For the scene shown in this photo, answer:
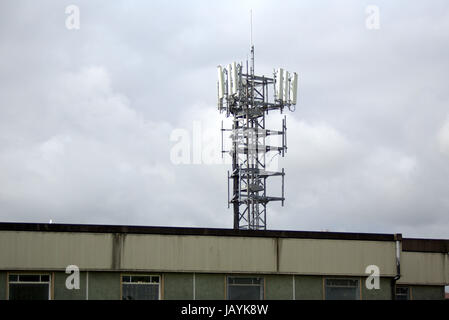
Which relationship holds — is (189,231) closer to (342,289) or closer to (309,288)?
(309,288)

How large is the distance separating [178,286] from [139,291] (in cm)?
155

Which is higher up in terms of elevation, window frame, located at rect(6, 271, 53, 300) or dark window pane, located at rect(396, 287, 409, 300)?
window frame, located at rect(6, 271, 53, 300)

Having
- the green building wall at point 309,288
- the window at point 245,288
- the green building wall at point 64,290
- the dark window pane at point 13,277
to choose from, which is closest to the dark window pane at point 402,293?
the green building wall at point 309,288

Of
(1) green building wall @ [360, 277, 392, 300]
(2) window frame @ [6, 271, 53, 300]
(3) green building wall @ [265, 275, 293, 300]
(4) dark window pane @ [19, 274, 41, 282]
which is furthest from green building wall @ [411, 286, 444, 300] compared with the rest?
(4) dark window pane @ [19, 274, 41, 282]

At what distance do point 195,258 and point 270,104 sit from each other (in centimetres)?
2174

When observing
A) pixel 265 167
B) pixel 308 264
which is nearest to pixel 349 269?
pixel 308 264

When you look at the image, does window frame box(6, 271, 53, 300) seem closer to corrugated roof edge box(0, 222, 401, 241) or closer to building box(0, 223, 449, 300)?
building box(0, 223, 449, 300)

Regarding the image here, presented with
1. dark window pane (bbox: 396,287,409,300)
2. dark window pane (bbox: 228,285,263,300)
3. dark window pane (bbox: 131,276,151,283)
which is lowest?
dark window pane (bbox: 396,287,409,300)

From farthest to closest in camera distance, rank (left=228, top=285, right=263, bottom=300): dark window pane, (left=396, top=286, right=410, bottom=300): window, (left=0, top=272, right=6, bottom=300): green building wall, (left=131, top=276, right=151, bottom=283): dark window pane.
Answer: (left=396, top=286, right=410, bottom=300): window
(left=228, top=285, right=263, bottom=300): dark window pane
(left=131, top=276, right=151, bottom=283): dark window pane
(left=0, top=272, right=6, bottom=300): green building wall

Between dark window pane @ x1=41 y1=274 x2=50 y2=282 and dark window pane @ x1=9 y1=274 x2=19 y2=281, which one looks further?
dark window pane @ x1=41 y1=274 x2=50 y2=282

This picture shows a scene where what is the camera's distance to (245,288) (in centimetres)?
3047

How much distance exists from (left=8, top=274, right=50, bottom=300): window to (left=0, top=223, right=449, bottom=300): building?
0.12 ft

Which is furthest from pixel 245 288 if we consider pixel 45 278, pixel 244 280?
pixel 45 278

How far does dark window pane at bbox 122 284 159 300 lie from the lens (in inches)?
1163
